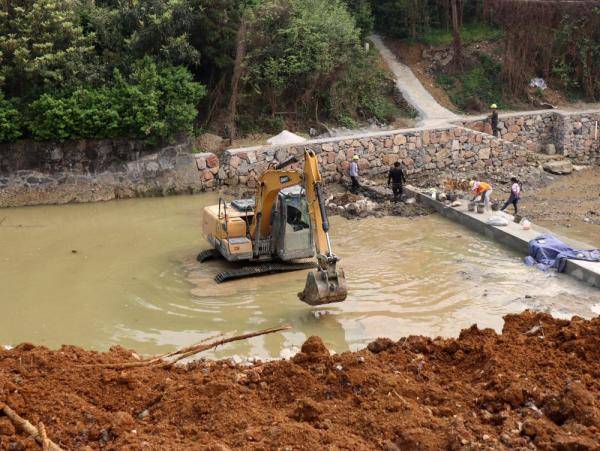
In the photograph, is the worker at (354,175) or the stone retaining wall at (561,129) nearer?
the worker at (354,175)

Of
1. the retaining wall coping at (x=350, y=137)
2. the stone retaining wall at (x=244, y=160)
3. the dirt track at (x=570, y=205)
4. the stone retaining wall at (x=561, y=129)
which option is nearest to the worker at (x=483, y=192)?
the dirt track at (x=570, y=205)

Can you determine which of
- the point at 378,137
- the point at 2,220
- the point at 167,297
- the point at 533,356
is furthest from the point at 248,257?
the point at 378,137

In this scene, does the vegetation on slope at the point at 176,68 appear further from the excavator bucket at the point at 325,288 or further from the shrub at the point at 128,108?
the excavator bucket at the point at 325,288

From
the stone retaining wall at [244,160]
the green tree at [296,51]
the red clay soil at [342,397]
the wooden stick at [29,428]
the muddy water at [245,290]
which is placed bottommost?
the muddy water at [245,290]

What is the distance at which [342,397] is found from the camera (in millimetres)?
8633

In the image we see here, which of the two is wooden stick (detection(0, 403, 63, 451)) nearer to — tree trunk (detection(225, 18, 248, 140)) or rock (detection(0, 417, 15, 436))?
rock (detection(0, 417, 15, 436))

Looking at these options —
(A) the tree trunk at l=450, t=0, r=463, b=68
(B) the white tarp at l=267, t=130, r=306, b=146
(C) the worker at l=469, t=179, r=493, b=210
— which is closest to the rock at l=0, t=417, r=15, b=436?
(C) the worker at l=469, t=179, r=493, b=210

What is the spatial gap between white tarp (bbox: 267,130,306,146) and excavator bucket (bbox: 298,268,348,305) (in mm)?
11875

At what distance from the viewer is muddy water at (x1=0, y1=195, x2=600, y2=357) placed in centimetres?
1286

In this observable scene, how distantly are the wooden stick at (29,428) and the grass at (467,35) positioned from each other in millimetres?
27260

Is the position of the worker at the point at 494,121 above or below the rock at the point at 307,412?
above

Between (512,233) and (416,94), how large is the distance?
43.5 feet

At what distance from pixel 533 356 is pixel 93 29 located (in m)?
20.0

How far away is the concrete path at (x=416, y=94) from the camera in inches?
1072
